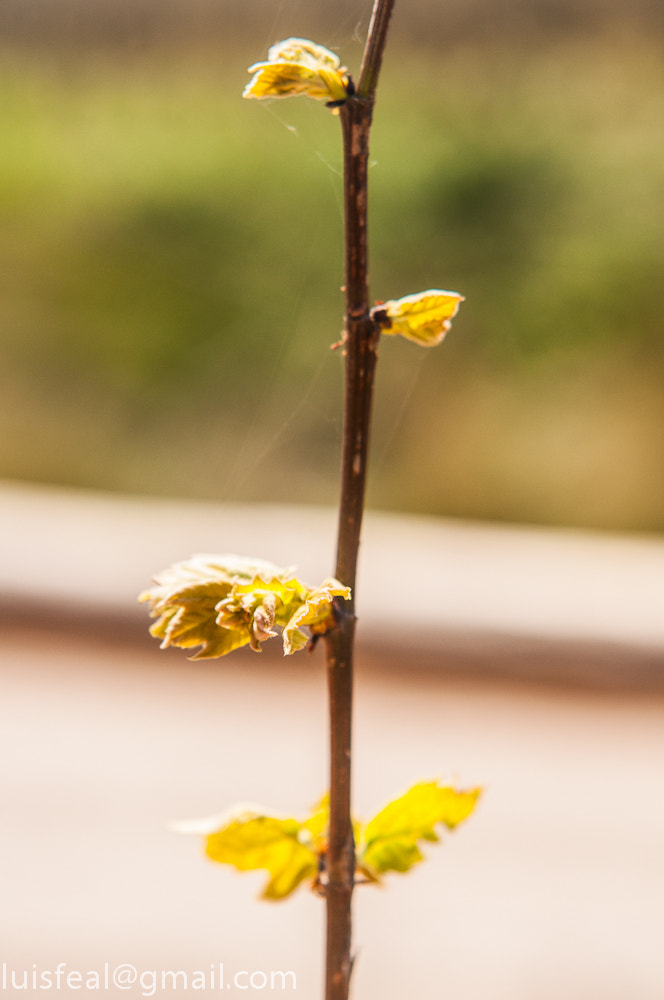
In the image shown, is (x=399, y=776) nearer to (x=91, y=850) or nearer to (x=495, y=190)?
(x=91, y=850)

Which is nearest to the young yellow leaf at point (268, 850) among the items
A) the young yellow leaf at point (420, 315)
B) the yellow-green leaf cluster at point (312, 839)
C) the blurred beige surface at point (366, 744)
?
the yellow-green leaf cluster at point (312, 839)

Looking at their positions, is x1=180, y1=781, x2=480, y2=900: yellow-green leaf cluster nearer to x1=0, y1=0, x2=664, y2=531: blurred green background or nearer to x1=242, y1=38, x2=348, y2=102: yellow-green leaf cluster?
x1=242, y1=38, x2=348, y2=102: yellow-green leaf cluster

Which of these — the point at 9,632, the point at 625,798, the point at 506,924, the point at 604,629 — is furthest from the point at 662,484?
the point at 9,632

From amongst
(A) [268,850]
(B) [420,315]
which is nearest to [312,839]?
(A) [268,850]

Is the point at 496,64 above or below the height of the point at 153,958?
above


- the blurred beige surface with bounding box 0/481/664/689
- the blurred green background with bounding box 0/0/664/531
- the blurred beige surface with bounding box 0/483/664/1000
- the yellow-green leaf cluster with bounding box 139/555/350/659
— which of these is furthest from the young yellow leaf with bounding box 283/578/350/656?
the blurred green background with bounding box 0/0/664/531

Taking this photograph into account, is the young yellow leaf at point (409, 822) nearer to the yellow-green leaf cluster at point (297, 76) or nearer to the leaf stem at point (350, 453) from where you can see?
the leaf stem at point (350, 453)

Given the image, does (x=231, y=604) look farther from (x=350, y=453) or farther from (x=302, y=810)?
(x=302, y=810)
